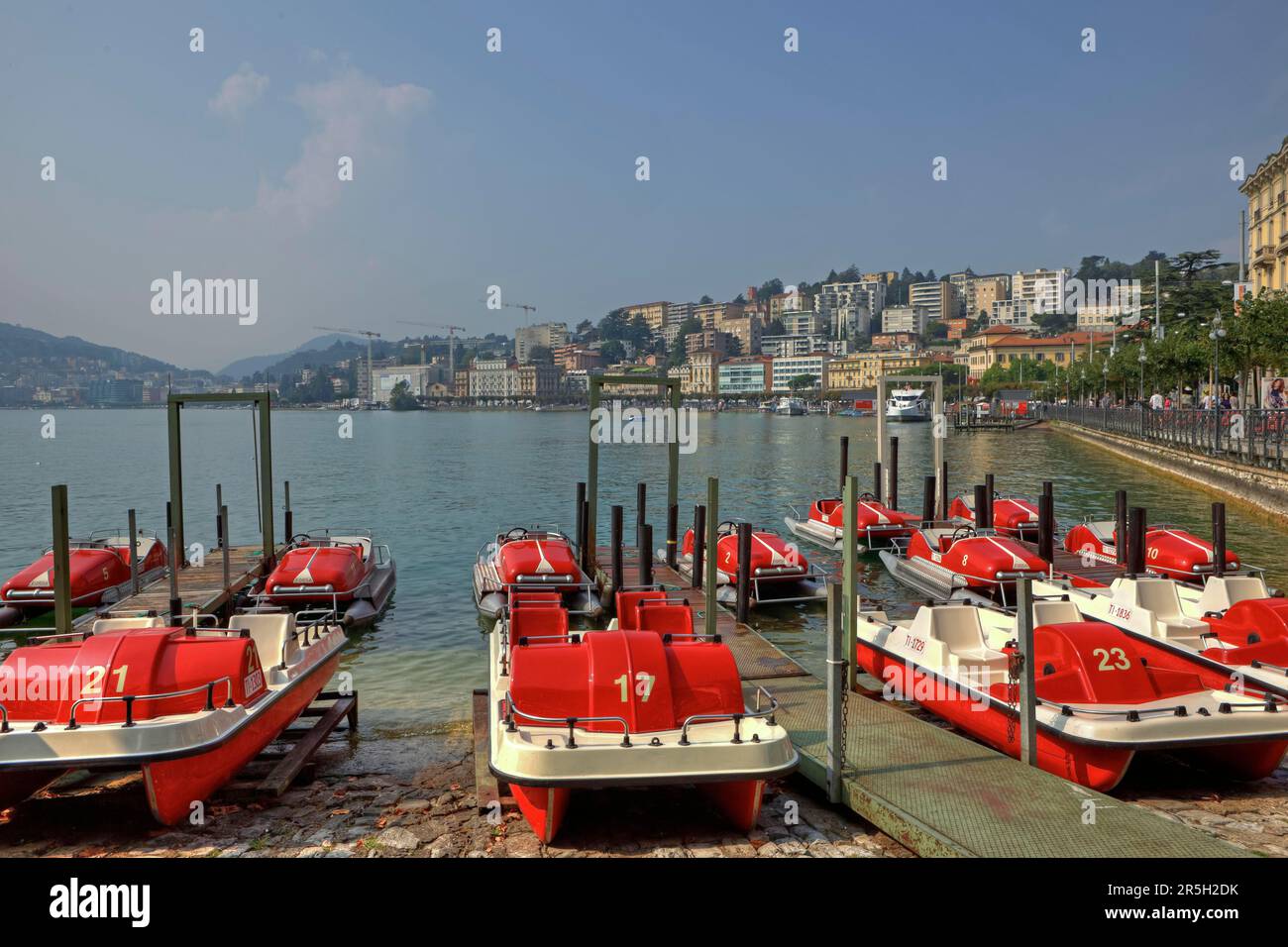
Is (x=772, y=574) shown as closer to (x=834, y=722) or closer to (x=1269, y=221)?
(x=834, y=722)

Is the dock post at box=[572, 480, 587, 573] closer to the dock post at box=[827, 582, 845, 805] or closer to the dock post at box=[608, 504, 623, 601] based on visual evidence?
A: the dock post at box=[608, 504, 623, 601]

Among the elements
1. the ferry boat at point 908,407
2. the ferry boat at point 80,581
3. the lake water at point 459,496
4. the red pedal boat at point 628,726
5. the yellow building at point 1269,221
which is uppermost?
the yellow building at point 1269,221

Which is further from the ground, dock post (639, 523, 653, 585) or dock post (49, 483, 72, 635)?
dock post (49, 483, 72, 635)

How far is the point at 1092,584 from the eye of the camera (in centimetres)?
2053

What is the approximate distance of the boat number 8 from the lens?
11250 mm

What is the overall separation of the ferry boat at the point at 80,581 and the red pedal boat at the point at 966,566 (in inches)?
754

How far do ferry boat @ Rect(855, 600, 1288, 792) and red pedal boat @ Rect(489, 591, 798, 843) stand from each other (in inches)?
131

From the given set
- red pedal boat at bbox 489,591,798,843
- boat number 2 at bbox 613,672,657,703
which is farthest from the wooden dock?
boat number 2 at bbox 613,672,657,703

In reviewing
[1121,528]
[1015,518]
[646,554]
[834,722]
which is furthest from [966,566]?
[834,722]

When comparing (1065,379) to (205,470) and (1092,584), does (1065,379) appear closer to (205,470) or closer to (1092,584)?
(205,470)

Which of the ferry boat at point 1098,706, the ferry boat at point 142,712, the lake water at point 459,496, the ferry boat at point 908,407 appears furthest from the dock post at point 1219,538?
the ferry boat at point 908,407

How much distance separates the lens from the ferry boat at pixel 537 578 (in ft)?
74.3

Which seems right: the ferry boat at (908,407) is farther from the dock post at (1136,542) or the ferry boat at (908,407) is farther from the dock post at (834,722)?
the dock post at (834,722)
